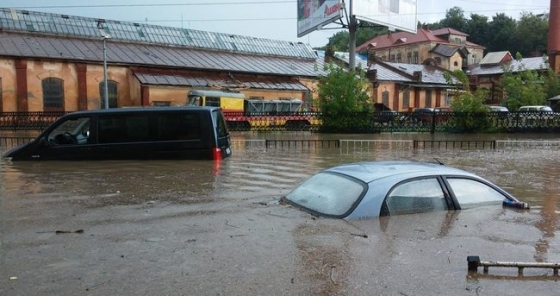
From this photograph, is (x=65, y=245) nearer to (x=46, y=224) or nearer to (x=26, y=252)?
→ (x=26, y=252)

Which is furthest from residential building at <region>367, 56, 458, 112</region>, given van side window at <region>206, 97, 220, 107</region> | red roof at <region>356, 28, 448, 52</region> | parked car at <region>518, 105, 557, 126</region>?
red roof at <region>356, 28, 448, 52</region>

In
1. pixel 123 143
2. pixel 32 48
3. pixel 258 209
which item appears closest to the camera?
pixel 258 209

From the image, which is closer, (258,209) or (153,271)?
(153,271)

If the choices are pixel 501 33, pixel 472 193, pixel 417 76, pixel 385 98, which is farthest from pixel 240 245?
pixel 501 33

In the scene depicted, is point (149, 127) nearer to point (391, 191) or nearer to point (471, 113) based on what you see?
point (391, 191)

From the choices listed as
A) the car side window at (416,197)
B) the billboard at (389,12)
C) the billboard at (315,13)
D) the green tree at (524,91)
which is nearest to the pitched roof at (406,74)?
the green tree at (524,91)

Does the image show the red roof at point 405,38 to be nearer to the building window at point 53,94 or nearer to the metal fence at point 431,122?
the metal fence at point 431,122

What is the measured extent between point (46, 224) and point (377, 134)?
2091 centimetres

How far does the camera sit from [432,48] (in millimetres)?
78188

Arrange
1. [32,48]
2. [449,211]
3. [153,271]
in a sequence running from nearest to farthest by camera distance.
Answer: [153,271]
[449,211]
[32,48]

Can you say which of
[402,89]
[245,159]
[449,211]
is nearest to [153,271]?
[449,211]

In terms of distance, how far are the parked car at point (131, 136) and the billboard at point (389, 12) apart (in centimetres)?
2158

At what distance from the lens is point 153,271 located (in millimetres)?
4426

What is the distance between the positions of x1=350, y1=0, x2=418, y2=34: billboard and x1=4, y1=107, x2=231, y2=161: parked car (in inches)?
850
